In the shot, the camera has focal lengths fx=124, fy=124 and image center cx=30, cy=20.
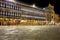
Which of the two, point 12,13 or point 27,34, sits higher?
point 12,13

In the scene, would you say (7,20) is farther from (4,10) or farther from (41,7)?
(41,7)

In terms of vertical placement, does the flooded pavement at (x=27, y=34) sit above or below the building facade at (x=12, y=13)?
below

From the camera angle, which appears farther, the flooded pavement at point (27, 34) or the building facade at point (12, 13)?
the building facade at point (12, 13)

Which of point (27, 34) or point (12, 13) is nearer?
point (27, 34)

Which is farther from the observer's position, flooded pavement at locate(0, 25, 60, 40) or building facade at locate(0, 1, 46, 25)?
building facade at locate(0, 1, 46, 25)

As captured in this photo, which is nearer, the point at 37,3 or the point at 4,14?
the point at 4,14

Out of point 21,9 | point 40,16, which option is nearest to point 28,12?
point 21,9

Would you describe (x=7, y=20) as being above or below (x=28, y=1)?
below

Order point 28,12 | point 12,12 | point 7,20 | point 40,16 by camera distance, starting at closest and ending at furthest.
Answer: point 7,20, point 12,12, point 28,12, point 40,16

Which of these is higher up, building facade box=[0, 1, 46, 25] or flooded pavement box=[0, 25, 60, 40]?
building facade box=[0, 1, 46, 25]

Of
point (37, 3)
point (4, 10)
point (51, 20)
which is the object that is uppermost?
point (37, 3)

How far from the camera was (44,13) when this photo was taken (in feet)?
130

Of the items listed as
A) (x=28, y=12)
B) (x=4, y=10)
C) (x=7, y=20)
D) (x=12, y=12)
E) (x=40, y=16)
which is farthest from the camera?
(x=40, y=16)

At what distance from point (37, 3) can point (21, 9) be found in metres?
10.9
